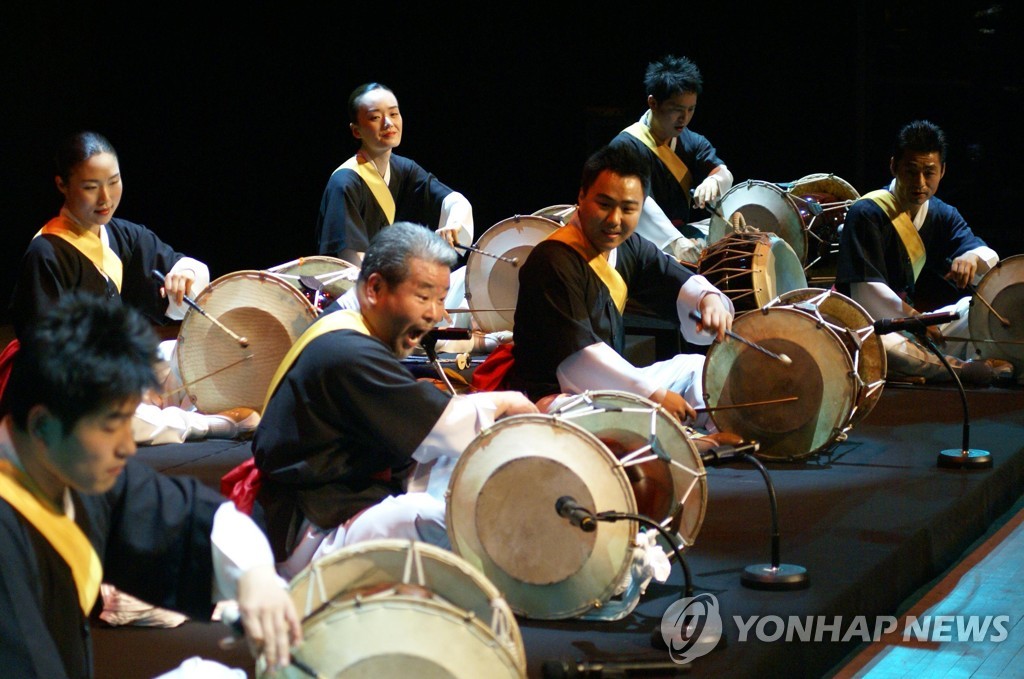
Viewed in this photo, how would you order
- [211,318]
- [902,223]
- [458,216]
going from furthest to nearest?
[458,216], [902,223], [211,318]

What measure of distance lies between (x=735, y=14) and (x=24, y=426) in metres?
A: 6.20

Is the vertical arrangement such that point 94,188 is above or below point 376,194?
above

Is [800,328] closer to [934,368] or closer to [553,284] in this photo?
[553,284]

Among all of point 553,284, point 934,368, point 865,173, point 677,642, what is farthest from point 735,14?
point 677,642

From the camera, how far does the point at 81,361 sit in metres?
1.53

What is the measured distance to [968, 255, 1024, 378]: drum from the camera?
16.6ft

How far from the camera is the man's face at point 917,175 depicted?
16.2 feet

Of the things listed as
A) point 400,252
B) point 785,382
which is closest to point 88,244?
point 400,252

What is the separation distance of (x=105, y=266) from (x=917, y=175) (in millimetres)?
3067

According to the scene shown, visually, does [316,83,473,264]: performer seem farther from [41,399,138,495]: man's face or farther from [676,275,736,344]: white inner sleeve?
[41,399,138,495]: man's face

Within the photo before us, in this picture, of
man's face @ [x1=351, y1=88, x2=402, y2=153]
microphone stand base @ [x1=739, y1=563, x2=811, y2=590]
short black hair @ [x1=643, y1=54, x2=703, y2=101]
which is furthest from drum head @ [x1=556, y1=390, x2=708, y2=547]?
short black hair @ [x1=643, y1=54, x2=703, y2=101]

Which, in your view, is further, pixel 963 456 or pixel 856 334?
pixel 856 334

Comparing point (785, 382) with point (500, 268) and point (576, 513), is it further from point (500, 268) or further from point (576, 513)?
point (500, 268)

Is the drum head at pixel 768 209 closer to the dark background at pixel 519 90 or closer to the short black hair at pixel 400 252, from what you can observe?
the dark background at pixel 519 90
